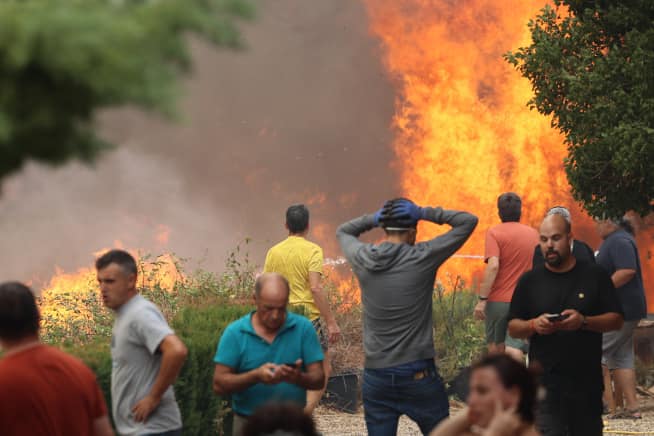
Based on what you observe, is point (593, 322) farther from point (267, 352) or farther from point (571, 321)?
point (267, 352)

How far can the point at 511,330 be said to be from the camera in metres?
6.92

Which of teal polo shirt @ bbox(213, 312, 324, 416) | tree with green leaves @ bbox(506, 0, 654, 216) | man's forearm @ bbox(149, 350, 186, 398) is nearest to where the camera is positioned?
man's forearm @ bbox(149, 350, 186, 398)

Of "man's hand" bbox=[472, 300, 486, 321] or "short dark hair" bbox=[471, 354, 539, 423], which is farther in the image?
"man's hand" bbox=[472, 300, 486, 321]

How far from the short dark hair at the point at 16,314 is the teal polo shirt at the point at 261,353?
55.1 inches

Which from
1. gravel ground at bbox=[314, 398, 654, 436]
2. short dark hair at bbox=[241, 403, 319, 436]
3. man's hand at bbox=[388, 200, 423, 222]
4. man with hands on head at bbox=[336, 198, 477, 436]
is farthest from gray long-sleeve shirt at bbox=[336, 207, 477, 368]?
gravel ground at bbox=[314, 398, 654, 436]

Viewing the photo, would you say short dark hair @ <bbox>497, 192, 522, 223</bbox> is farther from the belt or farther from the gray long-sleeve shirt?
the belt

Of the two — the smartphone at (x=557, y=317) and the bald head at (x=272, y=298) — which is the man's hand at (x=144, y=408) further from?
the smartphone at (x=557, y=317)

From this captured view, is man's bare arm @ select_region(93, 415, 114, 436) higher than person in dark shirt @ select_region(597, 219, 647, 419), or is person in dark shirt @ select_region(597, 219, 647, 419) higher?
person in dark shirt @ select_region(597, 219, 647, 419)

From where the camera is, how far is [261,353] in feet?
19.2

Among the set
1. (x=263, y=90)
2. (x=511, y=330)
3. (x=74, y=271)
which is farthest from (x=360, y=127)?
(x=511, y=330)

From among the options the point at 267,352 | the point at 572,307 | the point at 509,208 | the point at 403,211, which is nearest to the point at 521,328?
the point at 572,307

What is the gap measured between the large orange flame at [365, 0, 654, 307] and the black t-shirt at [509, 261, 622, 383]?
44.3 ft

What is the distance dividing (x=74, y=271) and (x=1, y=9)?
57.5 feet

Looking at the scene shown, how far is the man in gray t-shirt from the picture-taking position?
5.62m
